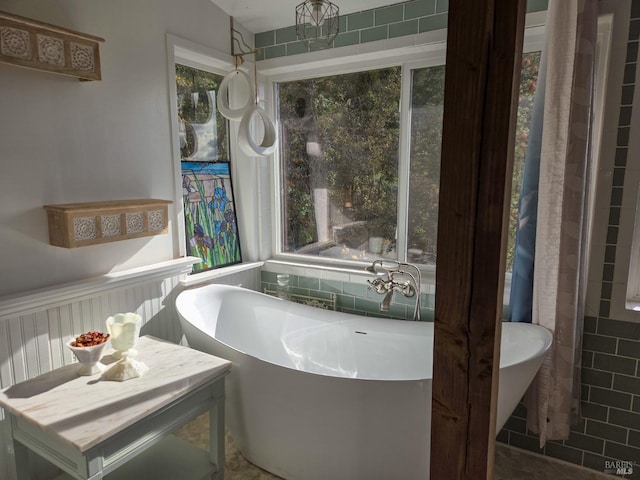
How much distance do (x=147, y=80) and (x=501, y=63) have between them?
6.79 ft

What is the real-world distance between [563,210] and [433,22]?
1.28 meters

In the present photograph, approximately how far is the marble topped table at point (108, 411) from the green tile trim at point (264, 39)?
221 centimetres

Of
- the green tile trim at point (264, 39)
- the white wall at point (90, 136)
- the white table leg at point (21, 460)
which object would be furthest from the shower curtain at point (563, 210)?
the white table leg at point (21, 460)

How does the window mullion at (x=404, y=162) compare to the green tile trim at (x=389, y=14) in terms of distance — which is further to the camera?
the window mullion at (x=404, y=162)

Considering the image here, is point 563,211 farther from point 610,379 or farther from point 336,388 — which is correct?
point 336,388

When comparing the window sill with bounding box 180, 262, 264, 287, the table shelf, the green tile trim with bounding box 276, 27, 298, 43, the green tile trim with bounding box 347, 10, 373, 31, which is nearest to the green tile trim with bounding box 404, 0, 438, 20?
the green tile trim with bounding box 347, 10, 373, 31

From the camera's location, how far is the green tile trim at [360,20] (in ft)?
8.55

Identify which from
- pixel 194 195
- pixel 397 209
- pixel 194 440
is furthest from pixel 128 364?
pixel 397 209

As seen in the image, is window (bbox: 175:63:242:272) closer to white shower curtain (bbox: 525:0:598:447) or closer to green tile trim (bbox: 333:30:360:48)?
green tile trim (bbox: 333:30:360:48)

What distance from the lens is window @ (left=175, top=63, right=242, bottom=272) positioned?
2771 mm

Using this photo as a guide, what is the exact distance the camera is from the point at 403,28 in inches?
98.7

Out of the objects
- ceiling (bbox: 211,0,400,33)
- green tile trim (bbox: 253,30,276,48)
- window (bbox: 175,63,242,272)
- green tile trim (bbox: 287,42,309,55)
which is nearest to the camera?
ceiling (bbox: 211,0,400,33)

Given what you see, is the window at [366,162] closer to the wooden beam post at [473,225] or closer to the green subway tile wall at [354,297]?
the green subway tile wall at [354,297]

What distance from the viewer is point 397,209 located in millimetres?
2781
